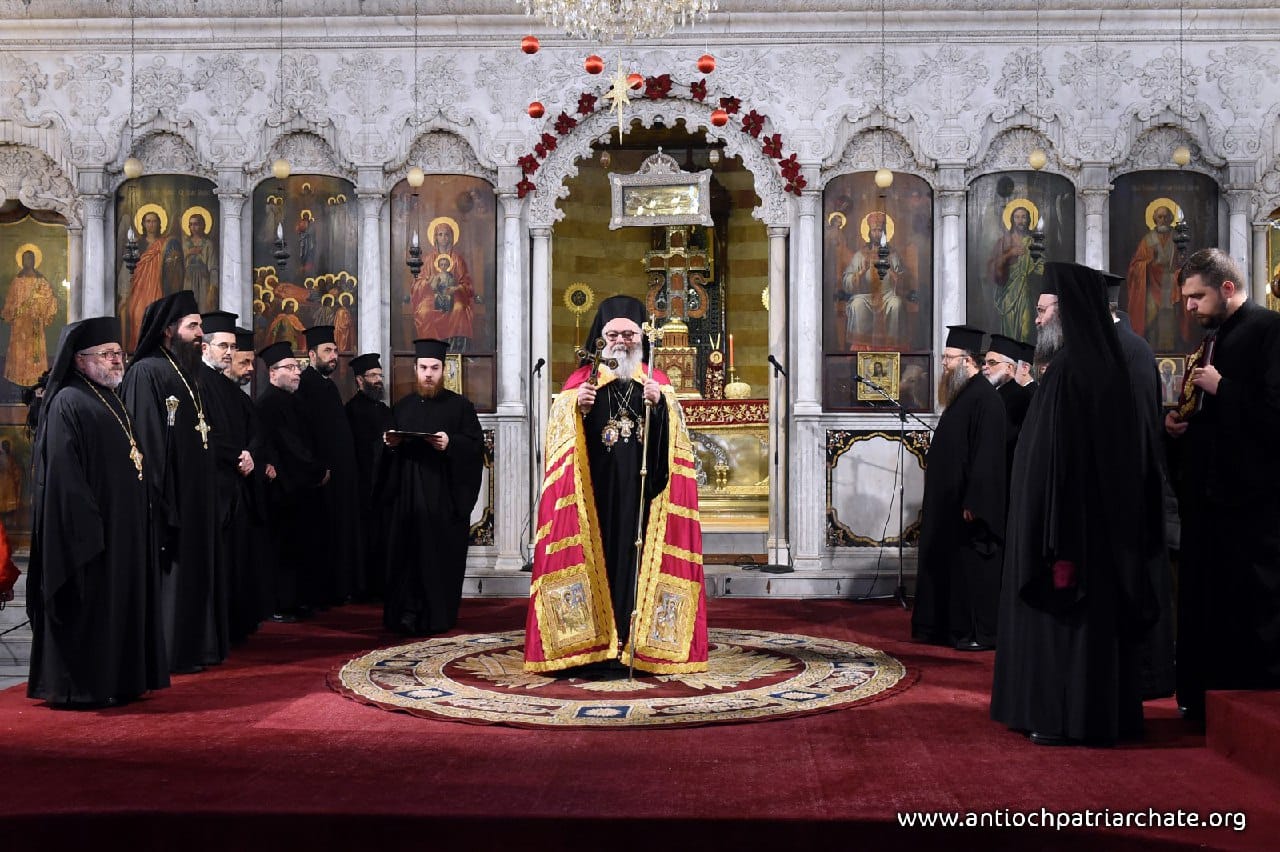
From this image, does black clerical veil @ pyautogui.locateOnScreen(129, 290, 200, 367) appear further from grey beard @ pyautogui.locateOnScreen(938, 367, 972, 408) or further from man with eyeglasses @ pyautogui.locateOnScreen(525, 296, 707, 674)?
grey beard @ pyautogui.locateOnScreen(938, 367, 972, 408)

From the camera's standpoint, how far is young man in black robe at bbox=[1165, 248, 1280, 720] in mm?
5508

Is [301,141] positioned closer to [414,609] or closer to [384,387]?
[384,387]

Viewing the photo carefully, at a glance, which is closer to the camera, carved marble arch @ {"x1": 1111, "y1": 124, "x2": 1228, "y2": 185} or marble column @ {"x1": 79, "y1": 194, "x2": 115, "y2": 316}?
carved marble arch @ {"x1": 1111, "y1": 124, "x2": 1228, "y2": 185}

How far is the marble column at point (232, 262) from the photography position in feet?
38.8

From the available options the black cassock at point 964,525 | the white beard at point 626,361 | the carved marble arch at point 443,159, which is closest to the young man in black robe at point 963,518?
the black cassock at point 964,525

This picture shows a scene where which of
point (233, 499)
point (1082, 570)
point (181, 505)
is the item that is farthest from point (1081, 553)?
point (233, 499)

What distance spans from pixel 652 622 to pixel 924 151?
21.4 ft

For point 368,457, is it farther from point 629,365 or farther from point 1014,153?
point 1014,153

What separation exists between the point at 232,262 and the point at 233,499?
4220mm

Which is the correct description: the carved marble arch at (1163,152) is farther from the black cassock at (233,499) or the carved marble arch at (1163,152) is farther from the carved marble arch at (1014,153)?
the black cassock at (233,499)

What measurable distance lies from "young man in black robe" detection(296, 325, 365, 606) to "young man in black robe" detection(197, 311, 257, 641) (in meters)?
1.27

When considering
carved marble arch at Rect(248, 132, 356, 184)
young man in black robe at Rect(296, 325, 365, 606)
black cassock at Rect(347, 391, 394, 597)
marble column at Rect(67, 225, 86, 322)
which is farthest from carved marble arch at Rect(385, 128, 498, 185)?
marble column at Rect(67, 225, 86, 322)

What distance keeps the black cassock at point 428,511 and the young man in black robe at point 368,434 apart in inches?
55.0

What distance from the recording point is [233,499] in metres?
8.30
